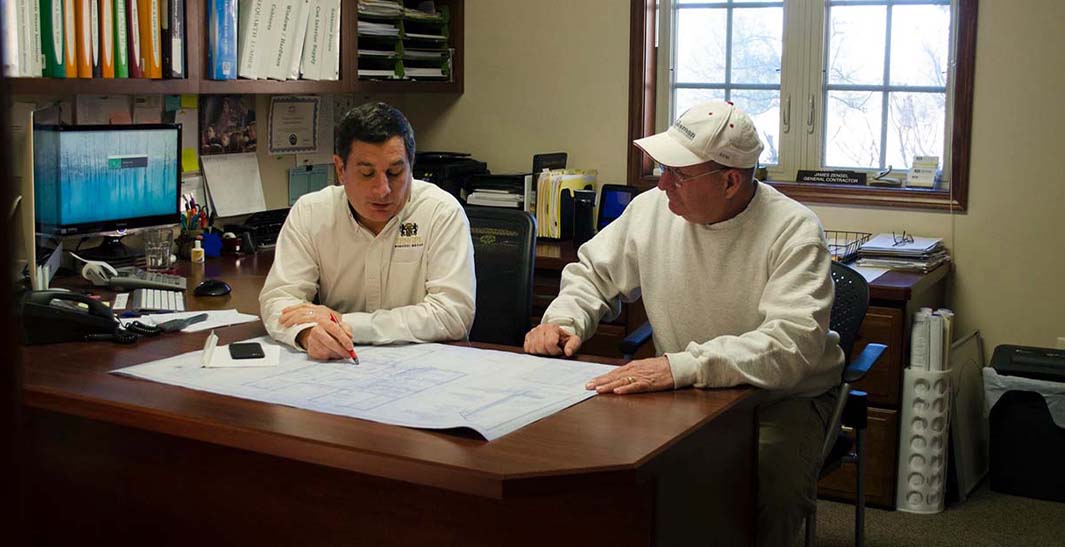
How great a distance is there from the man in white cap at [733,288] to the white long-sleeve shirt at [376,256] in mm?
278

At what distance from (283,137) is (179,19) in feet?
2.97

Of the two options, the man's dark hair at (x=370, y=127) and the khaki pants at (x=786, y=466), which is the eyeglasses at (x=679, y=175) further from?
the man's dark hair at (x=370, y=127)

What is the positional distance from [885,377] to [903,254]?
1.37ft

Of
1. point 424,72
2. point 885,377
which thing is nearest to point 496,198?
point 424,72

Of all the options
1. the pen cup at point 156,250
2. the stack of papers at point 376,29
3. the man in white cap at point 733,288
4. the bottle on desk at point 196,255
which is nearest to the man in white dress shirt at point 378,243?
the man in white cap at point 733,288

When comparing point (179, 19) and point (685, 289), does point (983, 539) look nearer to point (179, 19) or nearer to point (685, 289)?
point (685, 289)

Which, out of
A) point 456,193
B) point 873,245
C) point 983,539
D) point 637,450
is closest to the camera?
point 637,450

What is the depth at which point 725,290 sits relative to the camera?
2.42 m

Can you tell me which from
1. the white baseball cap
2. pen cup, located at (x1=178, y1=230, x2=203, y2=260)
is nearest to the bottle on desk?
pen cup, located at (x1=178, y1=230, x2=203, y2=260)

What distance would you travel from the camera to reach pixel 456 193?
4.48 metres

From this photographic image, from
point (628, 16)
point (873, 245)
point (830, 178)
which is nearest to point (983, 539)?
point (873, 245)

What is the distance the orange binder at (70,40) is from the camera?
118 inches

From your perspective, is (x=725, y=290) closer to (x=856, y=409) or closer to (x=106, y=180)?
(x=856, y=409)

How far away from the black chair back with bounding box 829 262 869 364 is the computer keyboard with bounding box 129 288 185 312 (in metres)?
1.63
